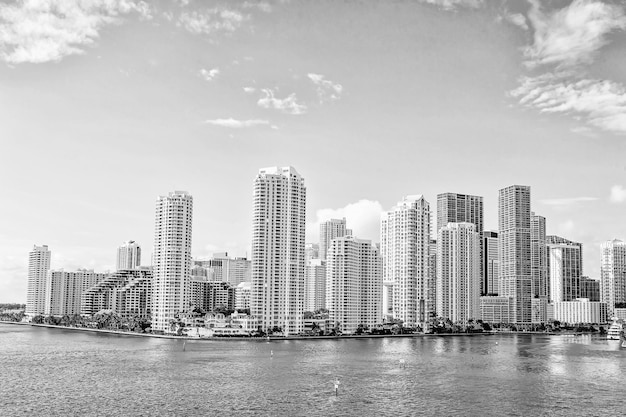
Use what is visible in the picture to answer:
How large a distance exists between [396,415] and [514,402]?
18.1m

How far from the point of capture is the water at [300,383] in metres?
80.6

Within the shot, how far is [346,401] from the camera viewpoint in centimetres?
8475

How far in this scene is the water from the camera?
264 feet

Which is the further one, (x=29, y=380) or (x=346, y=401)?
(x=29, y=380)

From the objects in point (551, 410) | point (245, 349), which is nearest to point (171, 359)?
point (245, 349)

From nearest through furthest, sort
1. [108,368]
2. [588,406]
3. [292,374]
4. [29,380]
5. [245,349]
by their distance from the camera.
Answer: [588,406] < [29,380] < [292,374] < [108,368] < [245,349]

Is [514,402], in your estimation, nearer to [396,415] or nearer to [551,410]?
[551,410]

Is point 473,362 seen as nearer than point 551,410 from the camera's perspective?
No

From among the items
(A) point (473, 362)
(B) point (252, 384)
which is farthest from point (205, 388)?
(A) point (473, 362)

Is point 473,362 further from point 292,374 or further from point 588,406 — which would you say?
point 588,406

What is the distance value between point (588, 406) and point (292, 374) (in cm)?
4435

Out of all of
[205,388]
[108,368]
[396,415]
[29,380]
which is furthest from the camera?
[108,368]

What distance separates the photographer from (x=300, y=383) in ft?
326

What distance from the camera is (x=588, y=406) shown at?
8375cm
